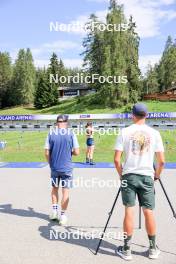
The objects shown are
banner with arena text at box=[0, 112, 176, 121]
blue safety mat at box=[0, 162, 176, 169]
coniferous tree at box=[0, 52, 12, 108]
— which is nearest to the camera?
blue safety mat at box=[0, 162, 176, 169]

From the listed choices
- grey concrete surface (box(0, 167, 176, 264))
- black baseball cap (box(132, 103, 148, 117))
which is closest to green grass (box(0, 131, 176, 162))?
grey concrete surface (box(0, 167, 176, 264))

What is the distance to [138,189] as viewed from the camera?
578cm

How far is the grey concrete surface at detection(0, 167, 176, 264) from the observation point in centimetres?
578

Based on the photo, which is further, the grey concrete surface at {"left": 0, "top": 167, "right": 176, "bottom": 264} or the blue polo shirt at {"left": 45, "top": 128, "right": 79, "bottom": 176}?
the blue polo shirt at {"left": 45, "top": 128, "right": 79, "bottom": 176}

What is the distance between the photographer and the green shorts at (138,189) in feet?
18.8

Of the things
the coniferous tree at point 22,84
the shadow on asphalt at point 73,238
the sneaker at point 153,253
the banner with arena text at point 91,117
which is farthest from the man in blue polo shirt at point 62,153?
the coniferous tree at point 22,84

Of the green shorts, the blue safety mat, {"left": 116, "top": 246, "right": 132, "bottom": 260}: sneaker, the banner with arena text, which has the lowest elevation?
the blue safety mat

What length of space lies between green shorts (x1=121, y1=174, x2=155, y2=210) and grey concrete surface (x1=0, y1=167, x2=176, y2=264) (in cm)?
76

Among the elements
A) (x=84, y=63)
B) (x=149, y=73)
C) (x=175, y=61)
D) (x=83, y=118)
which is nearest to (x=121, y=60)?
(x=83, y=118)

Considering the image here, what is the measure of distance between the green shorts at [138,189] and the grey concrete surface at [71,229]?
76cm

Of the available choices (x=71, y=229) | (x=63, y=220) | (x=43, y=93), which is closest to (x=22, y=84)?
(x=43, y=93)

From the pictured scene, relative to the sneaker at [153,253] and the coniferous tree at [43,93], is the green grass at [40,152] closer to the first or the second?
the sneaker at [153,253]

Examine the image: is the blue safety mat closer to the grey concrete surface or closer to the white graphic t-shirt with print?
the grey concrete surface

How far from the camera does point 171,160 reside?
17.7m
